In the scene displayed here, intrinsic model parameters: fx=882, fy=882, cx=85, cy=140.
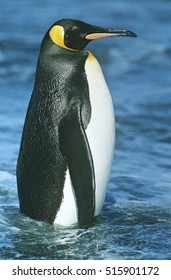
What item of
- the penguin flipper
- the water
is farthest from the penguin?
the water

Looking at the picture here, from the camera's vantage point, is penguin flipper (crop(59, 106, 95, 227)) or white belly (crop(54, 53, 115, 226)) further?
white belly (crop(54, 53, 115, 226))

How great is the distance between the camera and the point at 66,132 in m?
5.71

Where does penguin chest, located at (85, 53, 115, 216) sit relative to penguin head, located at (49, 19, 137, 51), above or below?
below

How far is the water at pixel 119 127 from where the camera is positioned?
571 centimetres

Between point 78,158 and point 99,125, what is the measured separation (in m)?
0.28

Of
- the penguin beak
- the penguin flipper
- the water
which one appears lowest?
the water

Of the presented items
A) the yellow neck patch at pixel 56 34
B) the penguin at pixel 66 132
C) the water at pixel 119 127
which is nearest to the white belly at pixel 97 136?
the penguin at pixel 66 132

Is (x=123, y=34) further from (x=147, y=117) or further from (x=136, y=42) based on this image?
(x=136, y=42)

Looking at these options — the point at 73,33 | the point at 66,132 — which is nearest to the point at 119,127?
the point at 73,33

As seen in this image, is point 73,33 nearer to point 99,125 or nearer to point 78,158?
point 99,125

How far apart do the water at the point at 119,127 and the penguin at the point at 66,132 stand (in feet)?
0.64

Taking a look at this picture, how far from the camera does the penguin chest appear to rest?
582 cm

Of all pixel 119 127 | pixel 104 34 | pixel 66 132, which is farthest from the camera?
pixel 119 127

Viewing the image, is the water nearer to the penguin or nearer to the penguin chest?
the penguin
